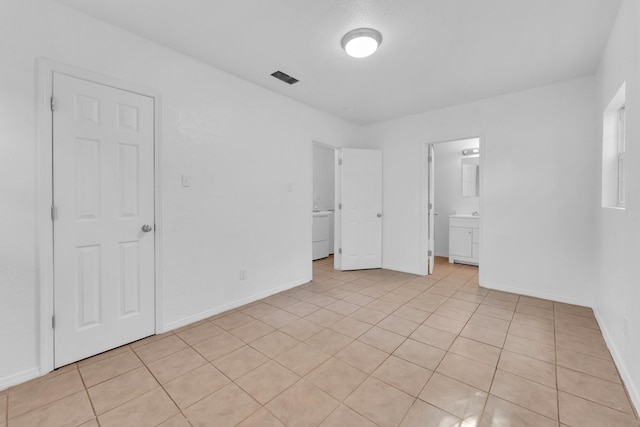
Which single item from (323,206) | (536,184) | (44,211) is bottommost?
(44,211)

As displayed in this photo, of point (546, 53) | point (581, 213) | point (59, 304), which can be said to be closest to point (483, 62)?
point (546, 53)

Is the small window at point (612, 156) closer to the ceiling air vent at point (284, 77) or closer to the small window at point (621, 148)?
the small window at point (621, 148)

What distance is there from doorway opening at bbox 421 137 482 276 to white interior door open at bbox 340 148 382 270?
85 centimetres

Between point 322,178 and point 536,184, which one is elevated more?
Result: point 322,178

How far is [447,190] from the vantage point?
18.6 ft

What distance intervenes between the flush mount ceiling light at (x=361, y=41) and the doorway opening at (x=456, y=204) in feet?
8.52

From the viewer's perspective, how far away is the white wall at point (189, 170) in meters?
1.74

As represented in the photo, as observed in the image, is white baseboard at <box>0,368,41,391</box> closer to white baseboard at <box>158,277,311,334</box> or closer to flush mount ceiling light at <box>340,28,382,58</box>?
white baseboard at <box>158,277,311,334</box>

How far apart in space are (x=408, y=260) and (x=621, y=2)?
341 cm

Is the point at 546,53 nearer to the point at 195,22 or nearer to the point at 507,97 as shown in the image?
the point at 507,97

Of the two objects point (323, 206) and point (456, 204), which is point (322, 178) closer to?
point (323, 206)

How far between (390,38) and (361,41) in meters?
0.26

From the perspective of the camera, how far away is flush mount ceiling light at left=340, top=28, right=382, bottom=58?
85.7 inches

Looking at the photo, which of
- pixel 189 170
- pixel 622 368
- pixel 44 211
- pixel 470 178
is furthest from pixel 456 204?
pixel 44 211
